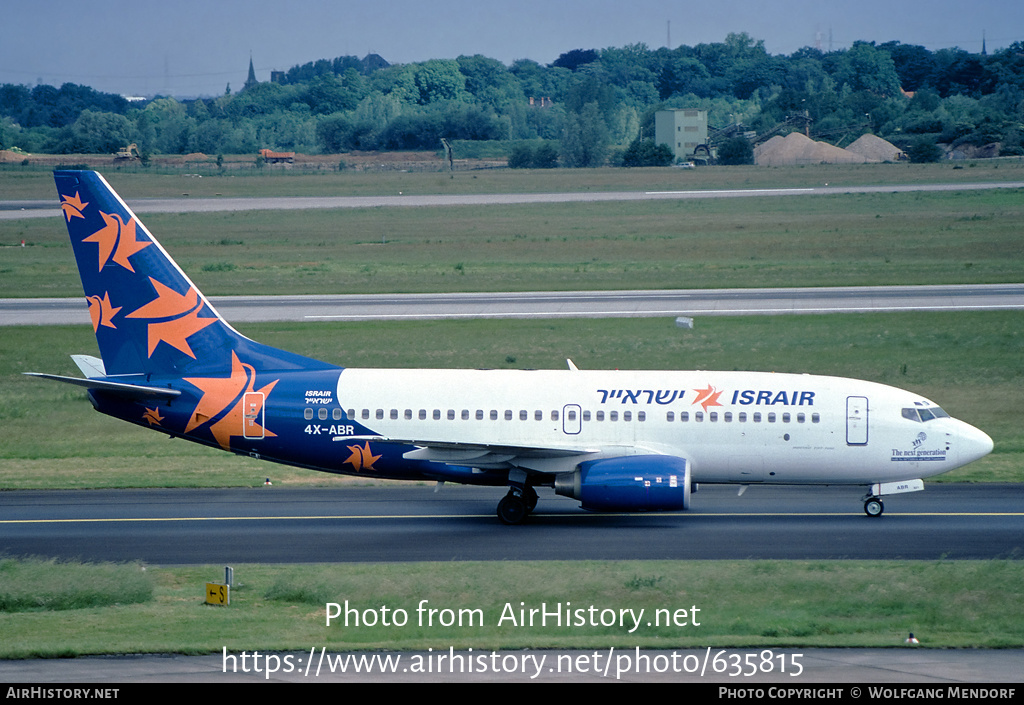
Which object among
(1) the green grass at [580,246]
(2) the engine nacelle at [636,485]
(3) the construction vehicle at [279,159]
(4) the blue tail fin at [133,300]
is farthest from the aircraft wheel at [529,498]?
(3) the construction vehicle at [279,159]

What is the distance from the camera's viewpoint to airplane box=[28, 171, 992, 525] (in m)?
29.5

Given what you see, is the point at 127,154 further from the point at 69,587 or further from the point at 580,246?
the point at 69,587

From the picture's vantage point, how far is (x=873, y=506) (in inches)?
1179

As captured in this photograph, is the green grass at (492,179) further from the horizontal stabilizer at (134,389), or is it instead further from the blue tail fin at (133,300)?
the horizontal stabilizer at (134,389)

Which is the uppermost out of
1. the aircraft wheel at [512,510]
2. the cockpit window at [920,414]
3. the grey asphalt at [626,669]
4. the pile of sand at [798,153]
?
the pile of sand at [798,153]

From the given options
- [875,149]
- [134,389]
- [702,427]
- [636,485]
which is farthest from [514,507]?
[875,149]

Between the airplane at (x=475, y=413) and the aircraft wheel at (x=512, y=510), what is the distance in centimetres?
5

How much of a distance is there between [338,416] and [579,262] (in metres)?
53.3

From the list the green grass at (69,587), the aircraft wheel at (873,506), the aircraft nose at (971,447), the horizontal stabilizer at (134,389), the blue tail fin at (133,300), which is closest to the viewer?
the green grass at (69,587)

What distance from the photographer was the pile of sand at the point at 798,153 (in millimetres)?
166625

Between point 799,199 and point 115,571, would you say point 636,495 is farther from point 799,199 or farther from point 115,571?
point 799,199

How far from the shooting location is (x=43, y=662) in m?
17.6

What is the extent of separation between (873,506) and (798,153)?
148m

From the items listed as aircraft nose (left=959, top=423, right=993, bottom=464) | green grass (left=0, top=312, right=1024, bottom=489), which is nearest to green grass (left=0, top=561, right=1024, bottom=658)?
aircraft nose (left=959, top=423, right=993, bottom=464)
